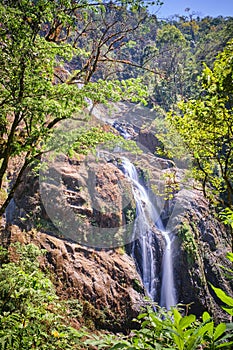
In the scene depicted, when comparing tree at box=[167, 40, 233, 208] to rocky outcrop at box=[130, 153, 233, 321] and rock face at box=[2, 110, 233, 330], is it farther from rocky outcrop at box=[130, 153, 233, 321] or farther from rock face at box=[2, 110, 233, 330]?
rocky outcrop at box=[130, 153, 233, 321]

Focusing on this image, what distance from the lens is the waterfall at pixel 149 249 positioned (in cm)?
1126

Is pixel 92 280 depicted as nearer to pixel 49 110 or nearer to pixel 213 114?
pixel 213 114

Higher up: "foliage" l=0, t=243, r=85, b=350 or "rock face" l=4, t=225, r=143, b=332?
"foliage" l=0, t=243, r=85, b=350

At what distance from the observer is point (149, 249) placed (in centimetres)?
1234

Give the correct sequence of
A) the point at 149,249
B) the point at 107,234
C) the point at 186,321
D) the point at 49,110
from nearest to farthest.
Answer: the point at 186,321
the point at 49,110
the point at 107,234
the point at 149,249

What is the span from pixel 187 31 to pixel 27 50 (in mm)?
49844

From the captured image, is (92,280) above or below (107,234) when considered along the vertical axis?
below

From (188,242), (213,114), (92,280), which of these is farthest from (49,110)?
(188,242)

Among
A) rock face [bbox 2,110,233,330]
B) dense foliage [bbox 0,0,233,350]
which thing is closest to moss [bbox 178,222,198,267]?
rock face [bbox 2,110,233,330]

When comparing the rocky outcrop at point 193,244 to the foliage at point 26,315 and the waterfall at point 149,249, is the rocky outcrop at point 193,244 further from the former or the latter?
the foliage at point 26,315

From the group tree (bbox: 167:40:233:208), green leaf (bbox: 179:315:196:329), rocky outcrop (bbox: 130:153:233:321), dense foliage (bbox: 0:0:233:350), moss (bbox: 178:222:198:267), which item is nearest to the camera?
green leaf (bbox: 179:315:196:329)

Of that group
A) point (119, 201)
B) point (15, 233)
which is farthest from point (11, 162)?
point (119, 201)

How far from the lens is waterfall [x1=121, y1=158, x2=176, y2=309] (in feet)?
36.9

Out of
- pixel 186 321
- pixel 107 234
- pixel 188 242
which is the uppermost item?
pixel 186 321
